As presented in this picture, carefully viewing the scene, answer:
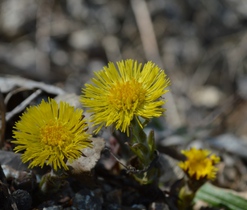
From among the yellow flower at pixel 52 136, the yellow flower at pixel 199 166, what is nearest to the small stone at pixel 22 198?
the yellow flower at pixel 52 136

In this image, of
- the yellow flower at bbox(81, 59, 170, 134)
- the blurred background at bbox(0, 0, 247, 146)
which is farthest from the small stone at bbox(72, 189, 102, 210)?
the blurred background at bbox(0, 0, 247, 146)

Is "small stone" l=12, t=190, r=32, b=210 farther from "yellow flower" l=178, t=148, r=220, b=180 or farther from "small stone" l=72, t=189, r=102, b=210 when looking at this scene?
"yellow flower" l=178, t=148, r=220, b=180

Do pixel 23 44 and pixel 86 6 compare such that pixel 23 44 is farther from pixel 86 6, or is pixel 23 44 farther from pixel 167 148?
pixel 167 148

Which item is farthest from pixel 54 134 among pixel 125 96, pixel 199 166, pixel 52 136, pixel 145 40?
pixel 145 40

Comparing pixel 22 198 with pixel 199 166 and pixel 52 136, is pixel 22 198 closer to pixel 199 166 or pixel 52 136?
pixel 52 136

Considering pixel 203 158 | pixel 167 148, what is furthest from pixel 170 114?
pixel 203 158

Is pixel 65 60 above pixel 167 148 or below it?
above

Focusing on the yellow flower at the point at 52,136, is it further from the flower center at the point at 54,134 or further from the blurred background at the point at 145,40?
the blurred background at the point at 145,40
